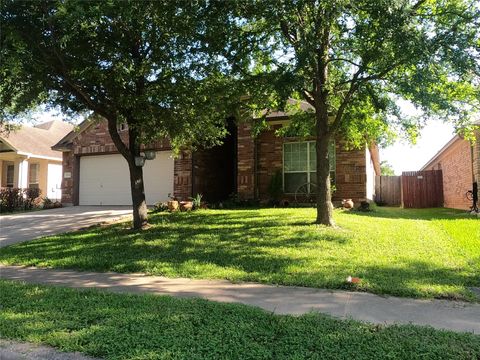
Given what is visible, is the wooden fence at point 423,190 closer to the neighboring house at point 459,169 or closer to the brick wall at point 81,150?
the neighboring house at point 459,169

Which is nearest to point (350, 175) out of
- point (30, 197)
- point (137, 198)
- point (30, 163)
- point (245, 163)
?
point (245, 163)

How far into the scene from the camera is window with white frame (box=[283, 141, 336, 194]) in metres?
16.8

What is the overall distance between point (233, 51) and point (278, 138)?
7.60 m

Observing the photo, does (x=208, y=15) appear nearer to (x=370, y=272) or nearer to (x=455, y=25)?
(x=455, y=25)

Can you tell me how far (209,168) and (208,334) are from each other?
1553cm

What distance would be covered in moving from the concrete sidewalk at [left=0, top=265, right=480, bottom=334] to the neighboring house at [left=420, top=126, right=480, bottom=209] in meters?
12.2

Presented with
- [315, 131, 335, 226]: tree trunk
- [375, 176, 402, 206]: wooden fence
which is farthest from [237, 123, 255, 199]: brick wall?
[375, 176, 402, 206]: wooden fence

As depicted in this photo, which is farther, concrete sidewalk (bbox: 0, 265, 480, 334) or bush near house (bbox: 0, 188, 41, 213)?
bush near house (bbox: 0, 188, 41, 213)

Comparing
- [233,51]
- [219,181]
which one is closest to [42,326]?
[233,51]

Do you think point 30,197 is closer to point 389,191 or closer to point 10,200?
point 10,200

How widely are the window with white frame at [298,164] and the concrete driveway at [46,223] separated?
6.43 meters

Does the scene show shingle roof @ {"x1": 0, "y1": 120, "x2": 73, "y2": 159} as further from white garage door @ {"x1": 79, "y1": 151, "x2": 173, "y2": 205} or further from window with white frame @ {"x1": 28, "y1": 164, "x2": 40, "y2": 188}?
white garage door @ {"x1": 79, "y1": 151, "x2": 173, "y2": 205}

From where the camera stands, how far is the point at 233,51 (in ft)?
33.4

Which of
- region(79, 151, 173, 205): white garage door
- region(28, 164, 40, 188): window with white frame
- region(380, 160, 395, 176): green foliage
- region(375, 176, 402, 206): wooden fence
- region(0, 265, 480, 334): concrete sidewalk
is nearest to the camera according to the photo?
region(0, 265, 480, 334): concrete sidewalk
